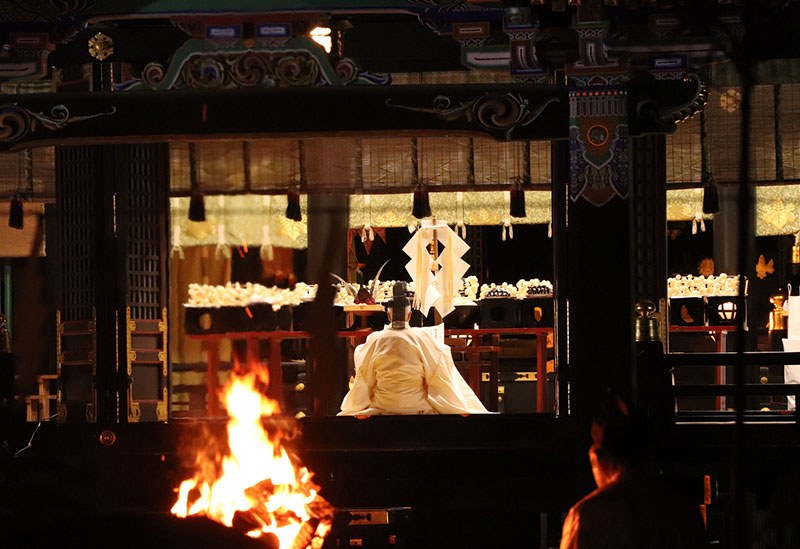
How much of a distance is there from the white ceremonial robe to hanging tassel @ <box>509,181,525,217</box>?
5.84 feet

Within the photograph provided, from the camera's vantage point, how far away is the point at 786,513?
23.8 ft

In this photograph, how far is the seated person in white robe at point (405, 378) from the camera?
10.6 meters

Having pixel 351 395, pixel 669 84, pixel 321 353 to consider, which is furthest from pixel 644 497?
pixel 321 353

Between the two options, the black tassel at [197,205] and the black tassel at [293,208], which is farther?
the black tassel at [293,208]

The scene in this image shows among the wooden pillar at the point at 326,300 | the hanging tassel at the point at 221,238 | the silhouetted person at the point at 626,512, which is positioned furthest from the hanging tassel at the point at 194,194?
the silhouetted person at the point at 626,512

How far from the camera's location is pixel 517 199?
1146cm

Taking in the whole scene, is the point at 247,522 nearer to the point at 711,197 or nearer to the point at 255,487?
the point at 255,487

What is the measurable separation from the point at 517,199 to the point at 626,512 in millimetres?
7610

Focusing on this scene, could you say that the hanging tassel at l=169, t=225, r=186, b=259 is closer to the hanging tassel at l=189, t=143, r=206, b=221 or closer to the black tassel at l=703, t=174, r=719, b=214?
the hanging tassel at l=189, t=143, r=206, b=221

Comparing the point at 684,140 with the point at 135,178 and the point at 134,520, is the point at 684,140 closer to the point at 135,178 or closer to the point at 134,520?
the point at 135,178

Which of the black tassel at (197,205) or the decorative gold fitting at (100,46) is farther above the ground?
the decorative gold fitting at (100,46)

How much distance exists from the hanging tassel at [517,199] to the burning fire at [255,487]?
3632 millimetres

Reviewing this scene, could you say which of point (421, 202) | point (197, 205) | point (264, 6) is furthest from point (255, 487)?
point (421, 202)

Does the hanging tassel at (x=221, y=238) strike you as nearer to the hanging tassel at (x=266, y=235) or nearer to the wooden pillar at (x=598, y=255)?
the hanging tassel at (x=266, y=235)
